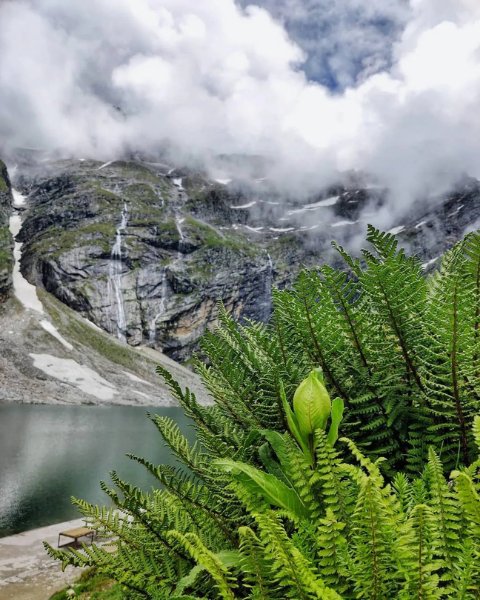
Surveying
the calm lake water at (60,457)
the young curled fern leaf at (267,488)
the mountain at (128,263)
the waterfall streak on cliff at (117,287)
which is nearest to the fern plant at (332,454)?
the young curled fern leaf at (267,488)

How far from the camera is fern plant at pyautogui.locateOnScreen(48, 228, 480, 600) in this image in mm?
867

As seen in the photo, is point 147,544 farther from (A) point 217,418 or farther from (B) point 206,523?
(A) point 217,418

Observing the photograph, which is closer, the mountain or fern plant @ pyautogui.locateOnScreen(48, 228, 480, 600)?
fern plant @ pyautogui.locateOnScreen(48, 228, 480, 600)

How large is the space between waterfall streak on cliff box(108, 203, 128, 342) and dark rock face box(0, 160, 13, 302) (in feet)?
103

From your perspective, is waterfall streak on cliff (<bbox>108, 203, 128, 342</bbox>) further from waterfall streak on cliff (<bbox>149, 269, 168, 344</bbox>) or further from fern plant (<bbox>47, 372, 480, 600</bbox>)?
fern plant (<bbox>47, 372, 480, 600</bbox>)

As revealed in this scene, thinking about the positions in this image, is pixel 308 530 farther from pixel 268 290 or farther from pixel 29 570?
pixel 268 290

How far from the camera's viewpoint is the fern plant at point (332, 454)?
867 mm

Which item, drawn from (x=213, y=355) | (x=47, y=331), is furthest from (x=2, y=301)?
(x=213, y=355)

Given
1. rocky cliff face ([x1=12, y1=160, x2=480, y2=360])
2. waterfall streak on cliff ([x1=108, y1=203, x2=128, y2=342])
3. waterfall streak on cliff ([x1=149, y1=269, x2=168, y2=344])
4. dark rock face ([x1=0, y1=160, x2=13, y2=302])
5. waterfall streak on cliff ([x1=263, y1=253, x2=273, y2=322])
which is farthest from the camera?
waterfall streak on cliff ([x1=263, y1=253, x2=273, y2=322])

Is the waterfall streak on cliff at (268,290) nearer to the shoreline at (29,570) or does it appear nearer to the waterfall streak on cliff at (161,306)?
the waterfall streak on cliff at (161,306)

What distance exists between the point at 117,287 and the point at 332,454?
513 ft

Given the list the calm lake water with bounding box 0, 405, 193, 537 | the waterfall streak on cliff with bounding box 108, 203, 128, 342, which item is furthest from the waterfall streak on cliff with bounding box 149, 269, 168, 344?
the calm lake water with bounding box 0, 405, 193, 537

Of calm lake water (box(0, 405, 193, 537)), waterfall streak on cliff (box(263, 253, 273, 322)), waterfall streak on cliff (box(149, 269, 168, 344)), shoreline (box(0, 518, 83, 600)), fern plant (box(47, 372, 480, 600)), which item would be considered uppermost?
waterfall streak on cliff (box(263, 253, 273, 322))

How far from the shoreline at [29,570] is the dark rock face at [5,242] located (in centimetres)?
10862
